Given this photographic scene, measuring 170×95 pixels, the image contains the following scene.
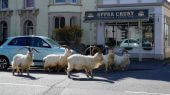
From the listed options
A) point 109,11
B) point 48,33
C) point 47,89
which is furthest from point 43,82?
point 48,33

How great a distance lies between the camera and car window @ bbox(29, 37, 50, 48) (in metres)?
19.9

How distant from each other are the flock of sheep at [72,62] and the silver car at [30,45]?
0.74 m

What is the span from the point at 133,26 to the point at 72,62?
50.4ft

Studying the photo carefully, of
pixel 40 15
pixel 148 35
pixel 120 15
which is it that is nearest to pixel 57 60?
pixel 120 15

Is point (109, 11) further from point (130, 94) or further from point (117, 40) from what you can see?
point (130, 94)

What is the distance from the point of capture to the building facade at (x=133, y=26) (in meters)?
29.2

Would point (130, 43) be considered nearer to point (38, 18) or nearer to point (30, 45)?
point (38, 18)

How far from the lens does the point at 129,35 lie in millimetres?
31281

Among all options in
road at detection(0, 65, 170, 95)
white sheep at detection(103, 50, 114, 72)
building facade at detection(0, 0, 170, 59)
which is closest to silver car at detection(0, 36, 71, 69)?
white sheep at detection(103, 50, 114, 72)

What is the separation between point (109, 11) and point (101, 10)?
8.00ft

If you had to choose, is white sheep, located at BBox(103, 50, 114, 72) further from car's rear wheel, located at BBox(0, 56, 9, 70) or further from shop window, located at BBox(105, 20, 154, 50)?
shop window, located at BBox(105, 20, 154, 50)

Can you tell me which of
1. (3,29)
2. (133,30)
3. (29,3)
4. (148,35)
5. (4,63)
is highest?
(29,3)

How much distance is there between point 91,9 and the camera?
33000 mm

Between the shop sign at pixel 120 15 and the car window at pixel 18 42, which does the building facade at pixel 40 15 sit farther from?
the car window at pixel 18 42
